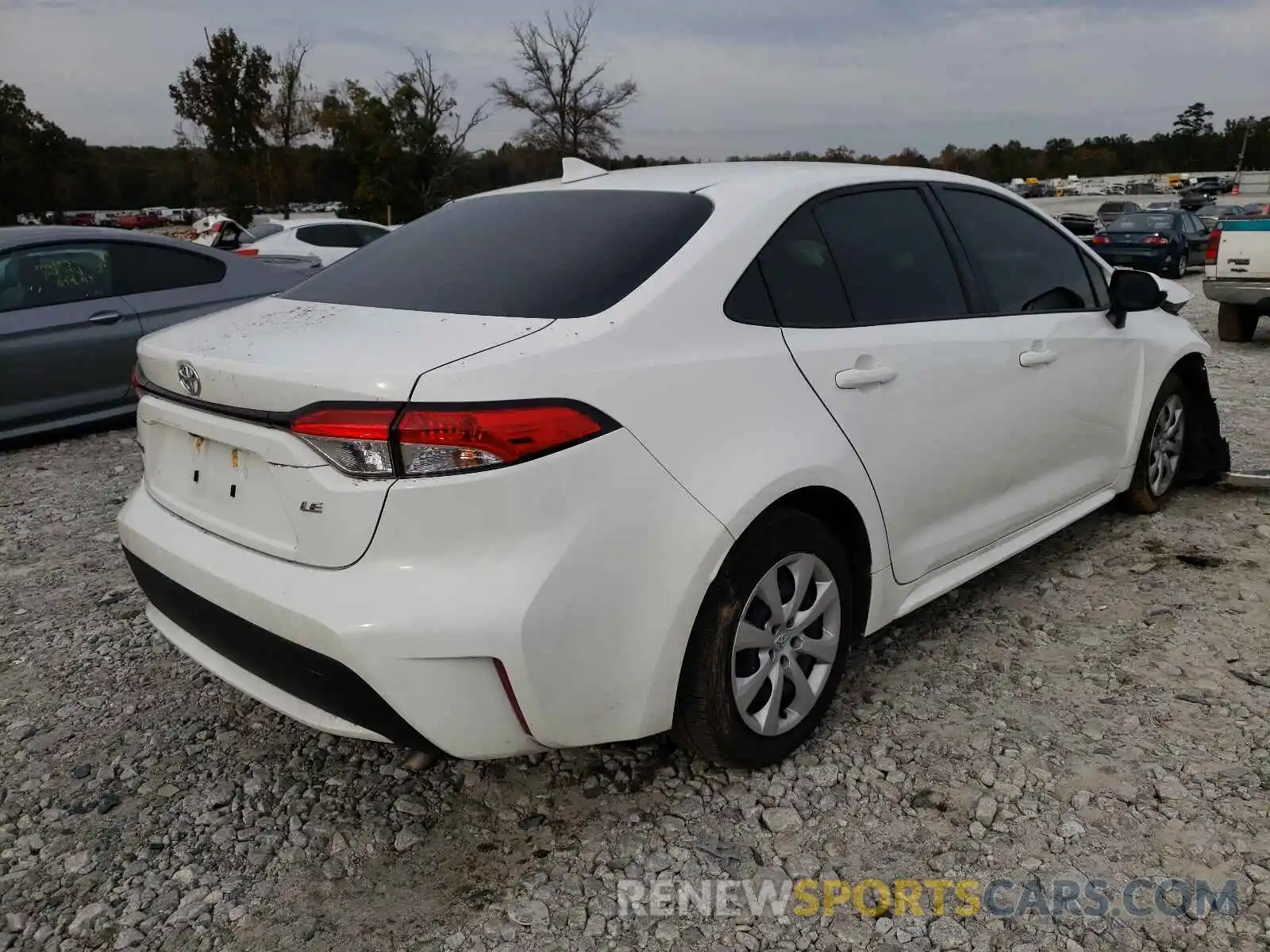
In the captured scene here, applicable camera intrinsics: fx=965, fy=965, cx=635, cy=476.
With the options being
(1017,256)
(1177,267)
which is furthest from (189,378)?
(1177,267)

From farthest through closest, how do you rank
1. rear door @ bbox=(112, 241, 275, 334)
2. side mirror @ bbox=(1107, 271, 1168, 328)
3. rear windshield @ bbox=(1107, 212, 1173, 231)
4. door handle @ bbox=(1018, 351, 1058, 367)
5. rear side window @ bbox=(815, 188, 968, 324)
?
1. rear windshield @ bbox=(1107, 212, 1173, 231)
2. rear door @ bbox=(112, 241, 275, 334)
3. side mirror @ bbox=(1107, 271, 1168, 328)
4. door handle @ bbox=(1018, 351, 1058, 367)
5. rear side window @ bbox=(815, 188, 968, 324)

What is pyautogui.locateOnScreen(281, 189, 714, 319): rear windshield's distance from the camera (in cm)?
223

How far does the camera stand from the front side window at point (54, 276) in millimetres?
5859

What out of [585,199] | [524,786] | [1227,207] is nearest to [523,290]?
[585,199]

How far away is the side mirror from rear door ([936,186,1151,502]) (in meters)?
0.04

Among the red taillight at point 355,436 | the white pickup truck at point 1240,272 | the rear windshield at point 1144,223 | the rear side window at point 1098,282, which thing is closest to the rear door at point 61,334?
the red taillight at point 355,436

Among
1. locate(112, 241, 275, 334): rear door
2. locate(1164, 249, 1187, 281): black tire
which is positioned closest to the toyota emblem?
locate(112, 241, 275, 334): rear door

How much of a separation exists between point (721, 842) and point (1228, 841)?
46.2 inches

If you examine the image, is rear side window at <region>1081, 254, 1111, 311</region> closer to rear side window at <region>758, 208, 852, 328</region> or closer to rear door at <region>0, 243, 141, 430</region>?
rear side window at <region>758, 208, 852, 328</region>

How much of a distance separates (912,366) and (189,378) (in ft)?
6.18

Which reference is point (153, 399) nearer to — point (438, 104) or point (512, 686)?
point (512, 686)

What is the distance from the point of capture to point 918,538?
2.85 meters

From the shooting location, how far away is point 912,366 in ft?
8.95

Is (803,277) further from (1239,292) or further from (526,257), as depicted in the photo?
(1239,292)
